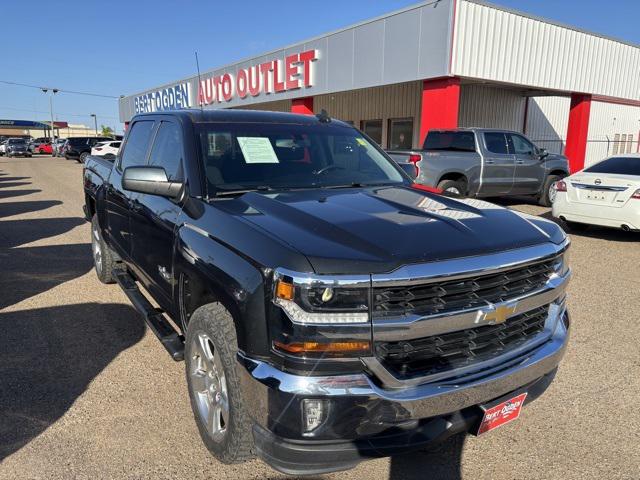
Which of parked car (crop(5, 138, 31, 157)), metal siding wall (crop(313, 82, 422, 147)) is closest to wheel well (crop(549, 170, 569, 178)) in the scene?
metal siding wall (crop(313, 82, 422, 147))

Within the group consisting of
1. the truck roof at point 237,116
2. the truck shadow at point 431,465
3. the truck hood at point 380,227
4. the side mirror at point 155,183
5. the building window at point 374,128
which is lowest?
the truck shadow at point 431,465

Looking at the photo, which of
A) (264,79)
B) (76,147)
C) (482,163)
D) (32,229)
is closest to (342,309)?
(32,229)

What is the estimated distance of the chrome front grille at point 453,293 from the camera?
2.01 m

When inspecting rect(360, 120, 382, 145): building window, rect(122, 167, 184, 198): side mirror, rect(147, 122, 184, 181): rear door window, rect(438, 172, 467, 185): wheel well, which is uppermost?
rect(360, 120, 382, 145): building window

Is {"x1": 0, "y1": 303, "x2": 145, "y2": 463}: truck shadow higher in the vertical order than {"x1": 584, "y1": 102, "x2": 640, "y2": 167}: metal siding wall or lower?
lower

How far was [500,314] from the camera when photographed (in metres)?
2.26

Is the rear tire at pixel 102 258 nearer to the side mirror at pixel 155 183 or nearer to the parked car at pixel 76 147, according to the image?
the side mirror at pixel 155 183

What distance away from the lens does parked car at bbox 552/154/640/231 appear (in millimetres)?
7777

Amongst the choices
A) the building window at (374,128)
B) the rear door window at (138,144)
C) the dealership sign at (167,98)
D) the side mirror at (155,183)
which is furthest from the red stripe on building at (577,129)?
the dealership sign at (167,98)

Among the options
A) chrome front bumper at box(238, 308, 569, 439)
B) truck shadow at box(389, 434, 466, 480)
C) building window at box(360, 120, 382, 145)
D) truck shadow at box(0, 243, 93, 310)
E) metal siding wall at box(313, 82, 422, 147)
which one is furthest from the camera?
building window at box(360, 120, 382, 145)

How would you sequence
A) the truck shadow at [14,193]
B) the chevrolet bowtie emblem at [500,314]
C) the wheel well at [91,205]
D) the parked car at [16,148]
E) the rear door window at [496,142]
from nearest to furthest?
the chevrolet bowtie emblem at [500,314]
the wheel well at [91,205]
the rear door window at [496,142]
the truck shadow at [14,193]
the parked car at [16,148]

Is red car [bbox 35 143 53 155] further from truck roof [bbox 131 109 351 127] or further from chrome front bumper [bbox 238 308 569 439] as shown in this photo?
chrome front bumper [bbox 238 308 569 439]

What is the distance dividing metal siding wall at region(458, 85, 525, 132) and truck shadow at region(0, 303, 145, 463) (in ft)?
55.6

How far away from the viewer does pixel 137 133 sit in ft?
15.0
